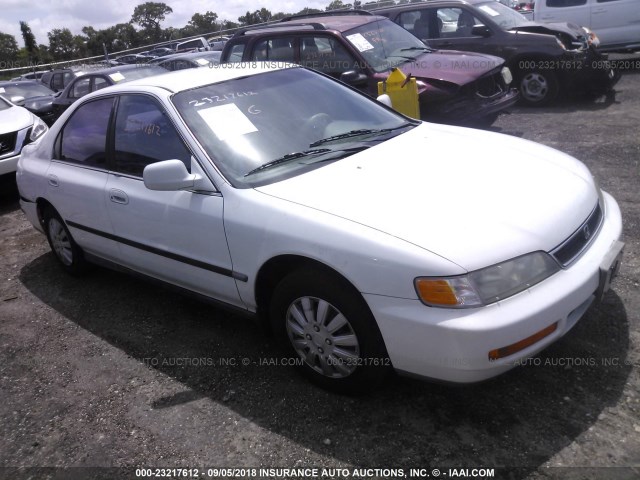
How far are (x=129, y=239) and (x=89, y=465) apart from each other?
1450 millimetres

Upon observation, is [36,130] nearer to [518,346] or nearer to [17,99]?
[17,99]

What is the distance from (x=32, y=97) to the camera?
12.8 meters

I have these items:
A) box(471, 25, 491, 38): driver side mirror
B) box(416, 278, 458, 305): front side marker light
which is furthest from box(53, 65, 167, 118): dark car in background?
box(416, 278, 458, 305): front side marker light

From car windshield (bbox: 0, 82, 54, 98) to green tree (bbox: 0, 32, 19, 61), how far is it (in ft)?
147

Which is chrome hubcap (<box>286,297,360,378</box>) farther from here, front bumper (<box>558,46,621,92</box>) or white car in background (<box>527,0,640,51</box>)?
white car in background (<box>527,0,640,51</box>)

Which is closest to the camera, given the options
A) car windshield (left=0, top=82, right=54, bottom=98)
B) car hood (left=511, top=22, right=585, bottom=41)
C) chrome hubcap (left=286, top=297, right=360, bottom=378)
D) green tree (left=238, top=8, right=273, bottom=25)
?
chrome hubcap (left=286, top=297, right=360, bottom=378)

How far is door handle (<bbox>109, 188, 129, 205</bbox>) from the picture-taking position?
358 cm

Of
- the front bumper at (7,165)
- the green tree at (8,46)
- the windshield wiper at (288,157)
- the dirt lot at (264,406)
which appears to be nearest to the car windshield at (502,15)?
the dirt lot at (264,406)

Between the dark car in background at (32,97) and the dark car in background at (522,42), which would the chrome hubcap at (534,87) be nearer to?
the dark car in background at (522,42)

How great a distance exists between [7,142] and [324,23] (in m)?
4.35

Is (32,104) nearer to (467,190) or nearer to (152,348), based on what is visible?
(152,348)

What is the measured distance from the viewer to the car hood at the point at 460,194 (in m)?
2.43

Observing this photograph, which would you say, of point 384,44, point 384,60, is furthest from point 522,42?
point 384,60

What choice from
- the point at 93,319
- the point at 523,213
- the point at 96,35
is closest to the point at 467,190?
the point at 523,213
